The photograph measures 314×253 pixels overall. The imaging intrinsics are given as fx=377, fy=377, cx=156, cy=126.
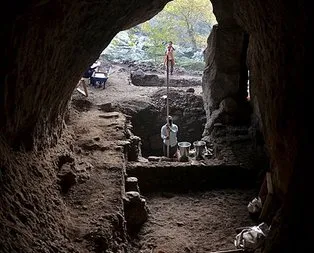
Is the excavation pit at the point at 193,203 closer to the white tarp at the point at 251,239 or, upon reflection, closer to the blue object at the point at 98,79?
the white tarp at the point at 251,239

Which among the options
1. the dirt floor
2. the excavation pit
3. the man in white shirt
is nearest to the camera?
the dirt floor

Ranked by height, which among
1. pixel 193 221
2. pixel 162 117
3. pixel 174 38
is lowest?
pixel 193 221

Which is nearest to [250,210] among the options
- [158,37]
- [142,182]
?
[142,182]

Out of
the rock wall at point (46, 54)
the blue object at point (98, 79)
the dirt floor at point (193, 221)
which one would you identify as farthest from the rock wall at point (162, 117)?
the rock wall at point (46, 54)

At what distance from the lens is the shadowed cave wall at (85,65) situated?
13.9ft

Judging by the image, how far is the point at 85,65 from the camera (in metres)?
7.46

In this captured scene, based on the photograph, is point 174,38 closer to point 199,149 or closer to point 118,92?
point 118,92

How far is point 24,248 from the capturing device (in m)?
4.19

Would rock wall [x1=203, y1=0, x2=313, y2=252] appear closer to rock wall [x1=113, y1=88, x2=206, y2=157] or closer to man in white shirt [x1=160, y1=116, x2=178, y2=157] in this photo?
man in white shirt [x1=160, y1=116, x2=178, y2=157]

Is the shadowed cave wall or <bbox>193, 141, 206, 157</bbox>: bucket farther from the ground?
the shadowed cave wall

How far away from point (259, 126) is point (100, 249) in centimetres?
602

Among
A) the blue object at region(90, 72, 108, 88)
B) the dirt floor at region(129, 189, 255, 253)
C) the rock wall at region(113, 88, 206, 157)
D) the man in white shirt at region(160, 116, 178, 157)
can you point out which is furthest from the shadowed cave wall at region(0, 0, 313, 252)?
the blue object at region(90, 72, 108, 88)

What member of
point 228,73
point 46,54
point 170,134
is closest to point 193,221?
point 170,134

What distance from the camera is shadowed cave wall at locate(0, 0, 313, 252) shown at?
4230mm
